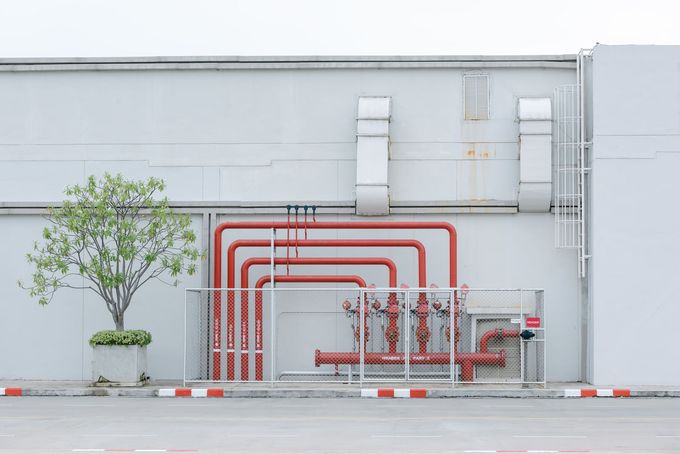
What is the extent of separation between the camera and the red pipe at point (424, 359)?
941 inches

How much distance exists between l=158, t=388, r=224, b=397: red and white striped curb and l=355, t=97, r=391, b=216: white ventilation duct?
506 centimetres

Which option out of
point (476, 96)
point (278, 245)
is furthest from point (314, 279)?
point (476, 96)

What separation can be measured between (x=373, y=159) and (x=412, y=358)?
168 inches

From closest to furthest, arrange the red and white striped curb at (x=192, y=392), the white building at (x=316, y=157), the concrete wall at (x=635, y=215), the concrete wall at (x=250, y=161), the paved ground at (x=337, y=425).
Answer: the paved ground at (x=337, y=425) < the red and white striped curb at (x=192, y=392) < the concrete wall at (x=635, y=215) < the white building at (x=316, y=157) < the concrete wall at (x=250, y=161)

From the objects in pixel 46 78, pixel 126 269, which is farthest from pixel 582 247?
pixel 46 78

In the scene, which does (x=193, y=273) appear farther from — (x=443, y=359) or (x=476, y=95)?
(x=476, y=95)

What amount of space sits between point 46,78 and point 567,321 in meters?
12.6

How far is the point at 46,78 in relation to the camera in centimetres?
2609

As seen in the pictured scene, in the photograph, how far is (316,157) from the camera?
25641 millimetres

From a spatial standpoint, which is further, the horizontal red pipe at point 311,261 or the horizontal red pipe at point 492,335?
the horizontal red pipe at point 311,261

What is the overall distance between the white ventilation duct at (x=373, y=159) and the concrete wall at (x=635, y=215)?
4.36 m

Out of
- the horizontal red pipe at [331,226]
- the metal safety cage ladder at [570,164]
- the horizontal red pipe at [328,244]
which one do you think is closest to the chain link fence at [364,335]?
the horizontal red pipe at [328,244]

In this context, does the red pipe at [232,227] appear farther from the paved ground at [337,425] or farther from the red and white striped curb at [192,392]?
the paved ground at [337,425]

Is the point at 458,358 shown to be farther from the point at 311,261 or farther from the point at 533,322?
the point at 311,261
